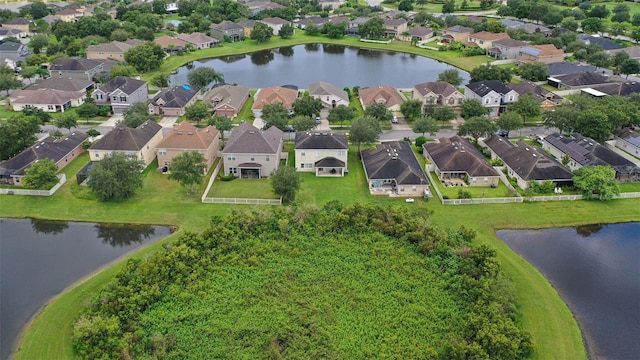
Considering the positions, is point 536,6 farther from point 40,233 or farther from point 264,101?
point 40,233

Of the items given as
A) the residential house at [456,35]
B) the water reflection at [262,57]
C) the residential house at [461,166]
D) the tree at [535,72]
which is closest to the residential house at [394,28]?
the residential house at [456,35]

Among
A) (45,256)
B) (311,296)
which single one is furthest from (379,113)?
(45,256)

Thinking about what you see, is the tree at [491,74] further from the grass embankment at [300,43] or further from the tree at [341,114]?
the tree at [341,114]

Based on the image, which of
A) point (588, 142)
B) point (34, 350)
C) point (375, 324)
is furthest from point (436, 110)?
point (34, 350)

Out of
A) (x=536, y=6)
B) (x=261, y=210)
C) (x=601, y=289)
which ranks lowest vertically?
(x=601, y=289)

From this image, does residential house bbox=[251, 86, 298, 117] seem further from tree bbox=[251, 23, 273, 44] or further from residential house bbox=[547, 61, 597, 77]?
residential house bbox=[547, 61, 597, 77]

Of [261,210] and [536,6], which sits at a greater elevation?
[536,6]
